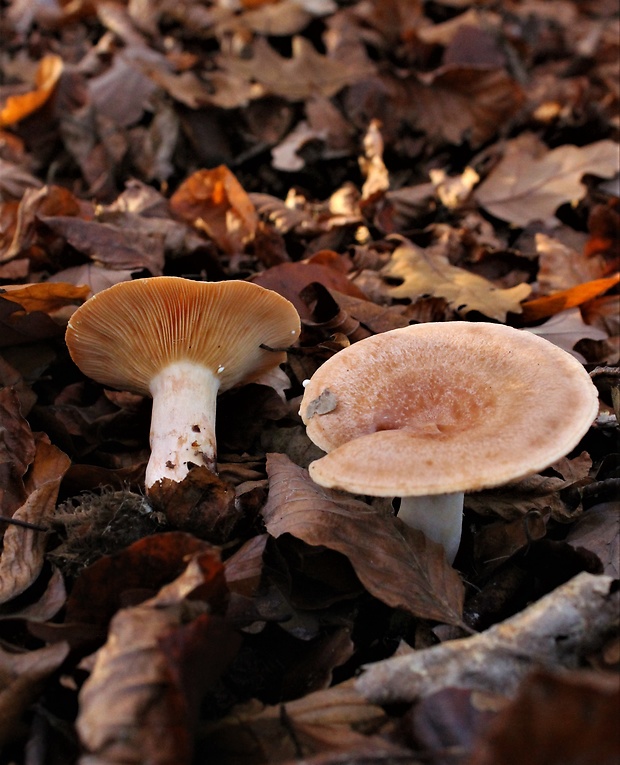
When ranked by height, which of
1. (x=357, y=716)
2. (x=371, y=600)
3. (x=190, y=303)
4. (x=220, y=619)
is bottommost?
(x=371, y=600)

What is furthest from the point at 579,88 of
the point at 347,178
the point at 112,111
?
the point at 112,111

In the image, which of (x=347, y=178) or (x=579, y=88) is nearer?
(x=347, y=178)

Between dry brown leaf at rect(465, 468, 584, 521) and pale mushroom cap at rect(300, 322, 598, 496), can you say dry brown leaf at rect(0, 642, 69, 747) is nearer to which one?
pale mushroom cap at rect(300, 322, 598, 496)

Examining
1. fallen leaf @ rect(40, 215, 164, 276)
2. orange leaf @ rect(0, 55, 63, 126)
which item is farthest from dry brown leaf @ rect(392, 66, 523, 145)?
fallen leaf @ rect(40, 215, 164, 276)

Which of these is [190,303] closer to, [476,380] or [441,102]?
[476,380]

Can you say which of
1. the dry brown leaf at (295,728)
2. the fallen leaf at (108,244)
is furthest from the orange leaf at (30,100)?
the dry brown leaf at (295,728)

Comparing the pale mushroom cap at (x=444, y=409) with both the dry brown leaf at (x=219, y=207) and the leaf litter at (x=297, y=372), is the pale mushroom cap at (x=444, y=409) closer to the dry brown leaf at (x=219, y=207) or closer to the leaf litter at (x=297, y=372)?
the leaf litter at (x=297, y=372)

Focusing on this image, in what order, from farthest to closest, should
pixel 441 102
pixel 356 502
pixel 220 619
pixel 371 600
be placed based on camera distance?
pixel 441 102
pixel 356 502
pixel 371 600
pixel 220 619
